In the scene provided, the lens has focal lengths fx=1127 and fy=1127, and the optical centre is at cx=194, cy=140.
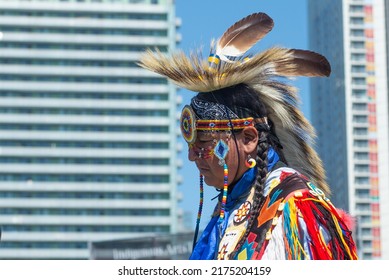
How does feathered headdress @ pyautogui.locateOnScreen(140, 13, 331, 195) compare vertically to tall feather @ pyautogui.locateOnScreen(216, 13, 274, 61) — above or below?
below

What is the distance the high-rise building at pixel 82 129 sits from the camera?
132750mm

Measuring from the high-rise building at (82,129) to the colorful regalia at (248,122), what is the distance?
127174mm

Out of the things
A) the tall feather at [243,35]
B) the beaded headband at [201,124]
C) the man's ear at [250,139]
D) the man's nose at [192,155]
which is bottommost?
the man's nose at [192,155]

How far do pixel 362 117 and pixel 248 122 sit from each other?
146 m

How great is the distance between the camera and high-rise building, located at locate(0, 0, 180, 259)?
133 m

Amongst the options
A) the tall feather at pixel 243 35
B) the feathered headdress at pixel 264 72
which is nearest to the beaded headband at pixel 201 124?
the feathered headdress at pixel 264 72

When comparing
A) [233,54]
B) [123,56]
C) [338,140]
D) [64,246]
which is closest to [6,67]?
[123,56]

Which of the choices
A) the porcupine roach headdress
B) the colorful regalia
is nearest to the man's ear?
the colorful regalia

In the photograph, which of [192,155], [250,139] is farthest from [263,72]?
[192,155]

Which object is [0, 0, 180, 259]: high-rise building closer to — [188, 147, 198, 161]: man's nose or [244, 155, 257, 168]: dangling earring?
[188, 147, 198, 161]: man's nose

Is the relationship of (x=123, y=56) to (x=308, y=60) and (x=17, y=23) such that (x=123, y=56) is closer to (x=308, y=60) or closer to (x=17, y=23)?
(x=17, y=23)

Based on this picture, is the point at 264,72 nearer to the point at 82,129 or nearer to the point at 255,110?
the point at 255,110

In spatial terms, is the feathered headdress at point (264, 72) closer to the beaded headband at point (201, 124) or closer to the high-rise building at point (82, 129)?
the beaded headband at point (201, 124)

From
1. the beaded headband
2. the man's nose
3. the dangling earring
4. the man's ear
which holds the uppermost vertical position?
the beaded headband
